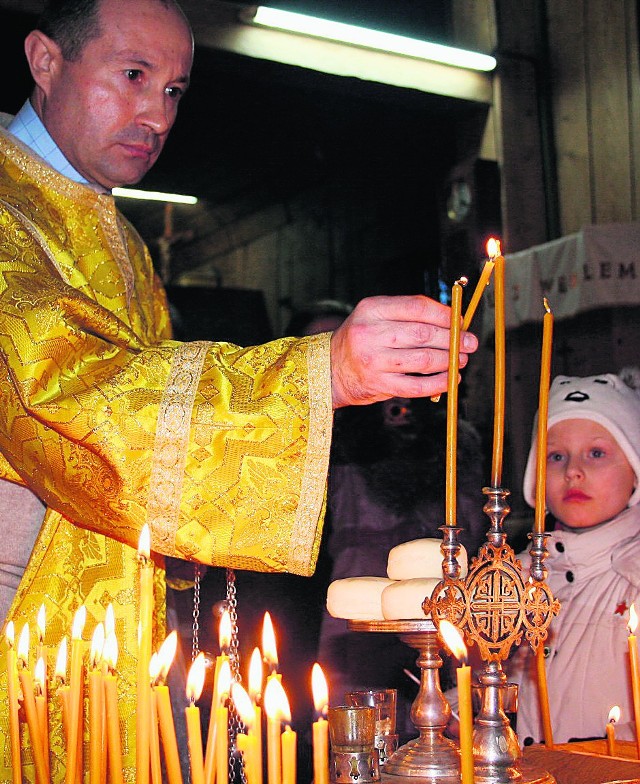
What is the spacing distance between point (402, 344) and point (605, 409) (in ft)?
5.82

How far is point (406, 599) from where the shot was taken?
130 centimetres

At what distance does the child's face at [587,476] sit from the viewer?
2.79 metres

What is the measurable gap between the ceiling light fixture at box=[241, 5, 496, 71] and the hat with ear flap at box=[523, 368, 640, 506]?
9.98ft

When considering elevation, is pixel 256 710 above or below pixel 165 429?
below

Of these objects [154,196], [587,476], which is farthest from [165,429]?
[154,196]

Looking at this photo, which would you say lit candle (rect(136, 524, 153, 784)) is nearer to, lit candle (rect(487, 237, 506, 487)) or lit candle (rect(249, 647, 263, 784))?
lit candle (rect(249, 647, 263, 784))

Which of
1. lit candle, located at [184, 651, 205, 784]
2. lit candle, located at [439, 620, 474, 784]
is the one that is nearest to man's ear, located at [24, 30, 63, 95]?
lit candle, located at [184, 651, 205, 784]

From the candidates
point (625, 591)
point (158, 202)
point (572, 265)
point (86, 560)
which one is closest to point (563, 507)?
point (625, 591)

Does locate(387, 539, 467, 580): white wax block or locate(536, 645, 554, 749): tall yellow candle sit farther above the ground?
locate(387, 539, 467, 580): white wax block

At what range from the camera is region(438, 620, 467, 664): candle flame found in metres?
0.95

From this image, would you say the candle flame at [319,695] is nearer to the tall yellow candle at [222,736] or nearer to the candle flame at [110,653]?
the tall yellow candle at [222,736]

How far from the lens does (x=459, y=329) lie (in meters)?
1.14

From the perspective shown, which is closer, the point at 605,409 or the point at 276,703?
the point at 276,703

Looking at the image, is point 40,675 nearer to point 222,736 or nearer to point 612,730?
point 222,736
